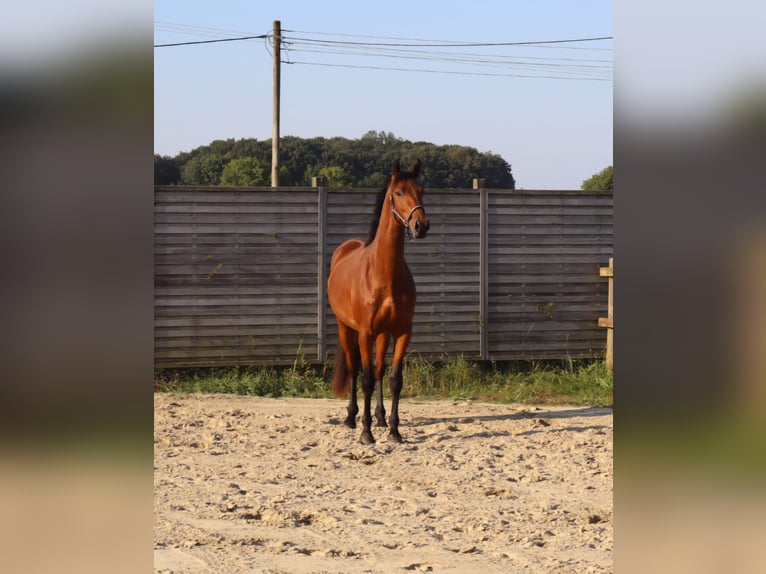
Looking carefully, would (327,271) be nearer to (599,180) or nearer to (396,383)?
(396,383)

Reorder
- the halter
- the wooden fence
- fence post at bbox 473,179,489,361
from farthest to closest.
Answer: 1. fence post at bbox 473,179,489,361
2. the wooden fence
3. the halter

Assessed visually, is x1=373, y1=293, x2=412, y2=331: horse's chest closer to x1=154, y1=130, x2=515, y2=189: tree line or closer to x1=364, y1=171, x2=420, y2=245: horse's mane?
x1=364, y1=171, x2=420, y2=245: horse's mane

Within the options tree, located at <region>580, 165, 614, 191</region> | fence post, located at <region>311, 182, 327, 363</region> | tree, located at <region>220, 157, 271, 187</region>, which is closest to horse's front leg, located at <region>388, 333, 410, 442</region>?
fence post, located at <region>311, 182, 327, 363</region>

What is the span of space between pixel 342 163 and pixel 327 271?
74.2 feet

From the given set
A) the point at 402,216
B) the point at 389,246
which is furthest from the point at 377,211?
the point at 402,216

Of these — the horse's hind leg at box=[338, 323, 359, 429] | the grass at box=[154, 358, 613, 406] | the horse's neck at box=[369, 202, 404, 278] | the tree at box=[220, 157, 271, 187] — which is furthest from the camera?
the tree at box=[220, 157, 271, 187]

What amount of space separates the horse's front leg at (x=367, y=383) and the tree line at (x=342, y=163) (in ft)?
71.2

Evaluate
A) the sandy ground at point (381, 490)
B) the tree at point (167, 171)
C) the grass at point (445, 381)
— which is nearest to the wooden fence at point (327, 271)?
the grass at point (445, 381)

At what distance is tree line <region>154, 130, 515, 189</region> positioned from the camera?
29.3m

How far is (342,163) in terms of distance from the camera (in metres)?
31.5

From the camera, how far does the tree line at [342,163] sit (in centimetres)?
2930

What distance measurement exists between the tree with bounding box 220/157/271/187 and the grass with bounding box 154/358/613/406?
59.3 feet
